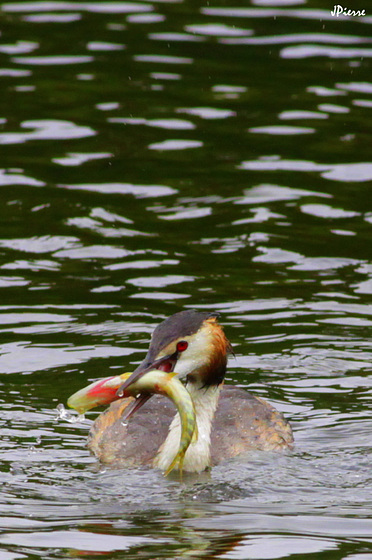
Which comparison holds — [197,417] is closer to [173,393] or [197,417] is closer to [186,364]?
[186,364]

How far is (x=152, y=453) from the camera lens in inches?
396

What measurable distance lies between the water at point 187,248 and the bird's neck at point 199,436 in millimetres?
174

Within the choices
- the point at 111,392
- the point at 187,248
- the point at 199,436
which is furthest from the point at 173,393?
the point at 187,248

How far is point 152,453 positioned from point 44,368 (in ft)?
6.54

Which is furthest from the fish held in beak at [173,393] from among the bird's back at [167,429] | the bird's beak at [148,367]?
the bird's back at [167,429]

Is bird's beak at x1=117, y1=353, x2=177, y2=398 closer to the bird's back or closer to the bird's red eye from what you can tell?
the bird's red eye

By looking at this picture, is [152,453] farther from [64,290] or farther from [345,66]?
[345,66]

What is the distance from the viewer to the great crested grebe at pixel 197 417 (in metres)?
9.68

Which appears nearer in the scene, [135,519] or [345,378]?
[135,519]

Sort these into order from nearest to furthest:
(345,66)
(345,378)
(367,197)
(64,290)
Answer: (345,378) < (64,290) < (367,197) < (345,66)

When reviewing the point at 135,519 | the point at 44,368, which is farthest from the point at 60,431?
the point at 135,519

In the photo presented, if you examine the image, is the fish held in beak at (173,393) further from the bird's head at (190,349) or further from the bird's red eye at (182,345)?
the bird's red eye at (182,345)

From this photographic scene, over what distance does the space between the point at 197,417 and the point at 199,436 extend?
5.6 inches

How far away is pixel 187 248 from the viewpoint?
1458 centimetres
